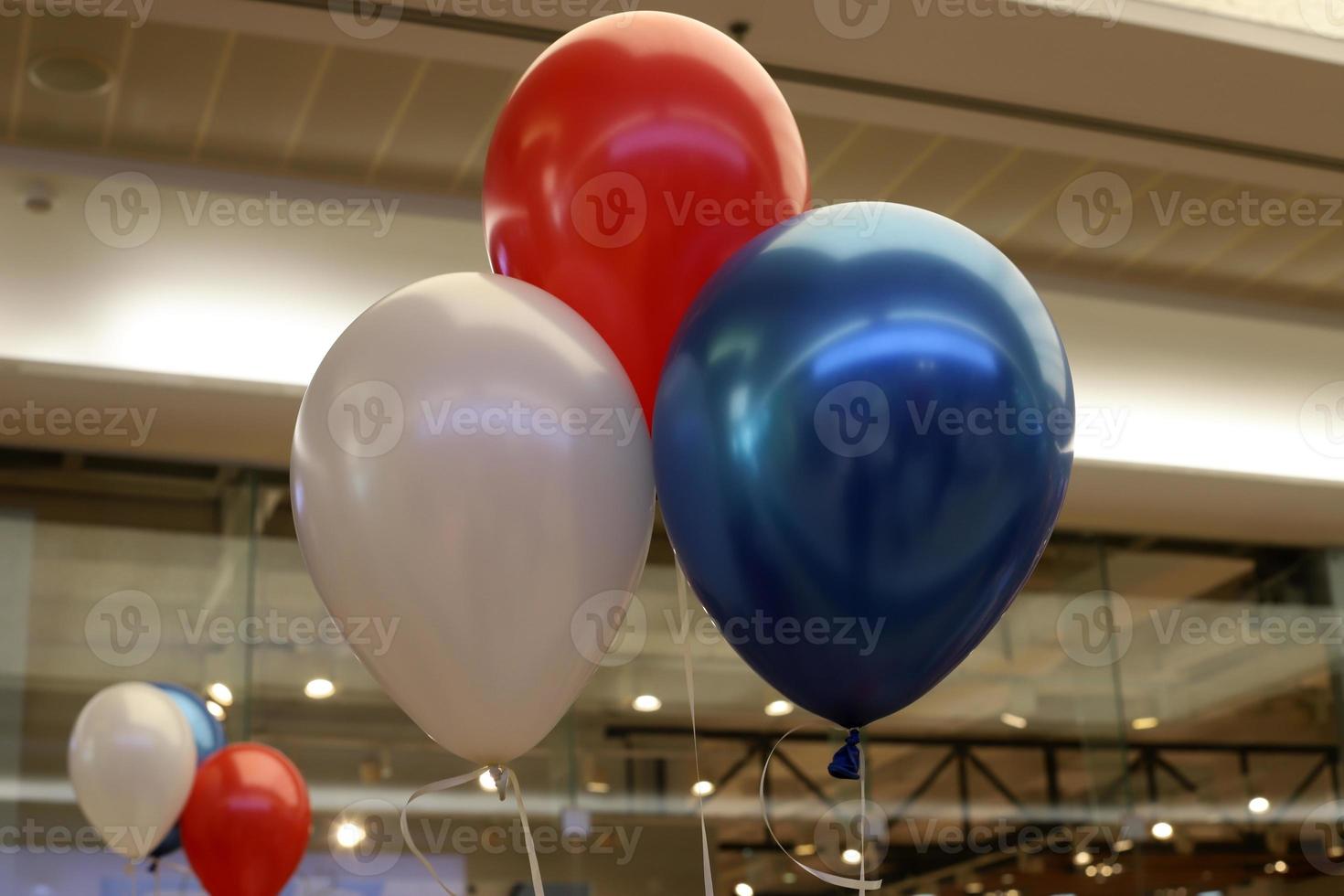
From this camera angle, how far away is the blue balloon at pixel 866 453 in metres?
1.23

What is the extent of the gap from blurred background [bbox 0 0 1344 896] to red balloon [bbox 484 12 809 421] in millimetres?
966

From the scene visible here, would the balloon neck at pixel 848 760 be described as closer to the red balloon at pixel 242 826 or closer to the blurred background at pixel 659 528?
the blurred background at pixel 659 528

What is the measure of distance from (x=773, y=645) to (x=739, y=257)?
373mm

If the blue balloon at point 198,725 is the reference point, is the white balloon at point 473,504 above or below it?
below

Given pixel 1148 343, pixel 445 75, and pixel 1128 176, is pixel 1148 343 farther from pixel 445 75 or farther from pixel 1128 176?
pixel 445 75

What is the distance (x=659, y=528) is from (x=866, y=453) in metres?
4.03

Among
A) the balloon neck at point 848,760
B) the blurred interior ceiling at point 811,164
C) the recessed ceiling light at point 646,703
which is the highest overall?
the blurred interior ceiling at point 811,164

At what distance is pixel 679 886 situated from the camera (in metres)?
4.66

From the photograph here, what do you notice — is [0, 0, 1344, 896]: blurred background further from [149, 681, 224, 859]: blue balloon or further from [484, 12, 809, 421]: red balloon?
[484, 12, 809, 421]: red balloon

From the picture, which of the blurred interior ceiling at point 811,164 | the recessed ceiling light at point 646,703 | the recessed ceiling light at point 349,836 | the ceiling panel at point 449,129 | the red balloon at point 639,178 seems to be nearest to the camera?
the red balloon at point 639,178

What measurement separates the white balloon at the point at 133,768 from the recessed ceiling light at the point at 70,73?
1.33 m

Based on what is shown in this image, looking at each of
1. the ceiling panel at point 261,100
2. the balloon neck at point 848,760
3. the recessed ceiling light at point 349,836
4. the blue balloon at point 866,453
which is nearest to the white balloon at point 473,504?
the blue balloon at point 866,453

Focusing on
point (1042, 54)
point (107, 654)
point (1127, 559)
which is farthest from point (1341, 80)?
point (107, 654)

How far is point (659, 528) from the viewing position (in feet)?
17.2
